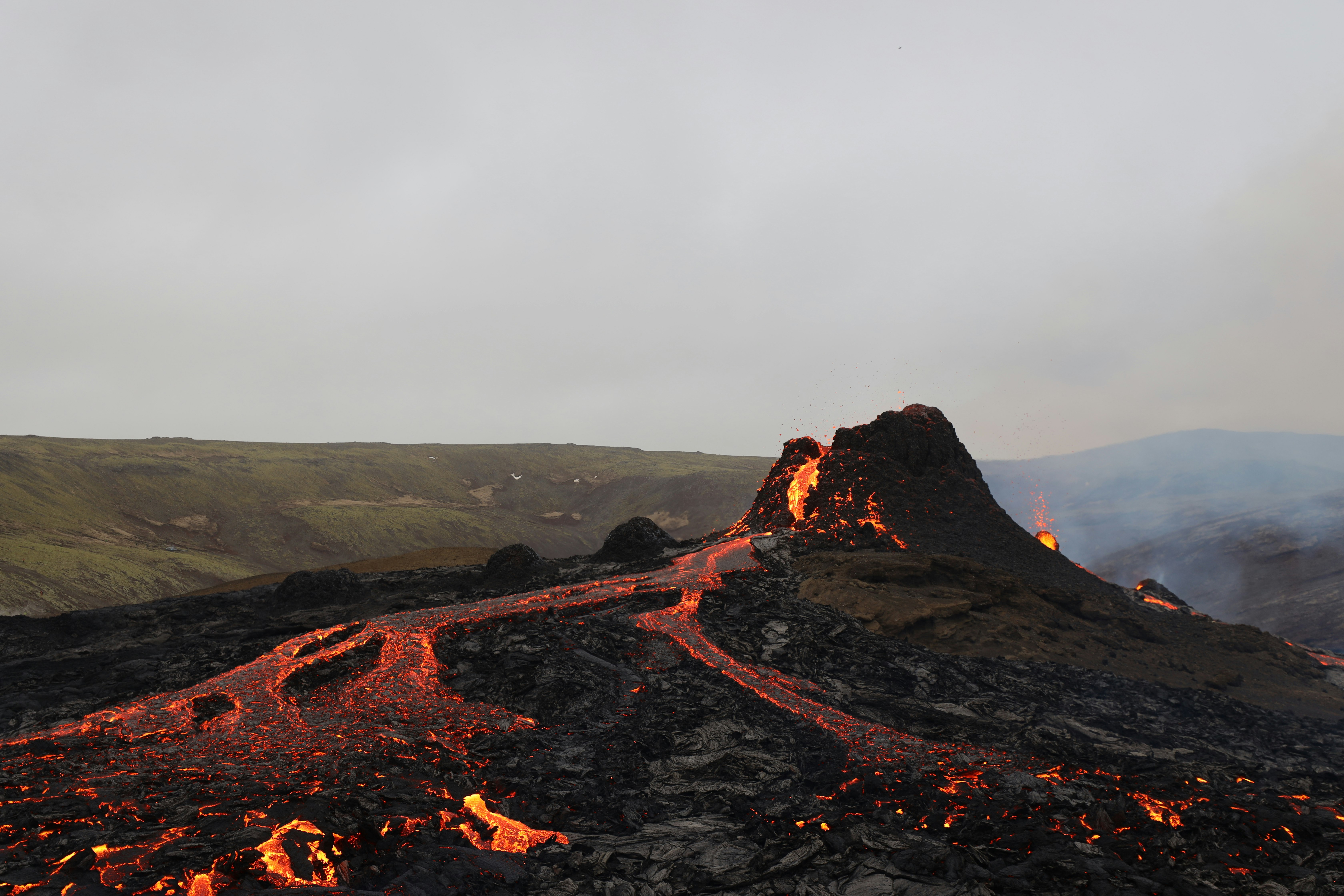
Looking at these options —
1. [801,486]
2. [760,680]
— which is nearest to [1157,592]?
[801,486]

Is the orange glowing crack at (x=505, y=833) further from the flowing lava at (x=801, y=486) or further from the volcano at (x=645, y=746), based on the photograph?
the flowing lava at (x=801, y=486)

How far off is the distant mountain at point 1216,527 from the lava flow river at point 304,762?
61346mm

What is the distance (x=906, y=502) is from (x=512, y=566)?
20.8 metres

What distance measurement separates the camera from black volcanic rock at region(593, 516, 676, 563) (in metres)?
38.0

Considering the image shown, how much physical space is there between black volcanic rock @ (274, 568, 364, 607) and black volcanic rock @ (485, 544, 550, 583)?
6.05 metres

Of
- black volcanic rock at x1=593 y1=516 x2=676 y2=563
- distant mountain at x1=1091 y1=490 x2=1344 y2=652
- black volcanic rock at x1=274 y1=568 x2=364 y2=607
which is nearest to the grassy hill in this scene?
black volcanic rock at x1=274 y1=568 x2=364 y2=607

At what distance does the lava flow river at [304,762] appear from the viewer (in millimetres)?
9031

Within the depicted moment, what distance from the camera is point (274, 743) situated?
15430mm

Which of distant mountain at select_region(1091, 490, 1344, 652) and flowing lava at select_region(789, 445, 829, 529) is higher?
flowing lava at select_region(789, 445, 829, 529)

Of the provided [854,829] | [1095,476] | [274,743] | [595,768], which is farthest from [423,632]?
[1095,476]

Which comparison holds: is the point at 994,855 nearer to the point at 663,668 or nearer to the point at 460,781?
the point at 460,781

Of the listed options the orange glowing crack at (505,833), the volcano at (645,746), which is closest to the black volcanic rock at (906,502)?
the volcano at (645,746)

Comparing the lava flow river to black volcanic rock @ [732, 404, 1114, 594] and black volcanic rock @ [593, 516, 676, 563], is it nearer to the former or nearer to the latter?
black volcanic rock @ [593, 516, 676, 563]

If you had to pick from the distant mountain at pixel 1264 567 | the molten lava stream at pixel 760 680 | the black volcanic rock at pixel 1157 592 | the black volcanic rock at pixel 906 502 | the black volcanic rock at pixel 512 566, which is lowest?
the distant mountain at pixel 1264 567
